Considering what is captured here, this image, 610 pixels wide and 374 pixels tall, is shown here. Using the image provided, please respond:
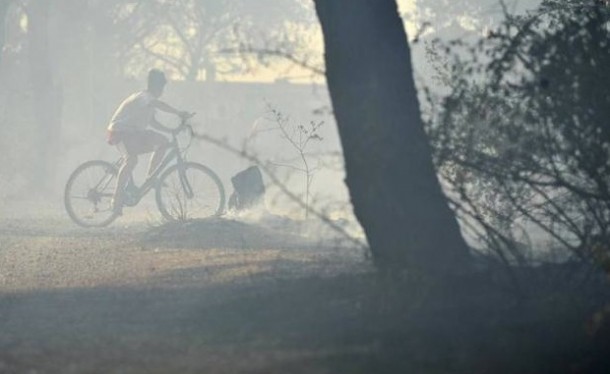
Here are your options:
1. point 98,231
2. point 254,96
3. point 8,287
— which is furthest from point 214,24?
point 8,287

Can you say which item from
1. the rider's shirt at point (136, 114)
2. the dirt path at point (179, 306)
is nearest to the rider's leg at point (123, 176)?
the rider's shirt at point (136, 114)

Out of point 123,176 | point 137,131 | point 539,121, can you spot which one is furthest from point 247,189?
point 539,121

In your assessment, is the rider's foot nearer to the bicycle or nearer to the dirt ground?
the bicycle

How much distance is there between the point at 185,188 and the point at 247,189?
144 centimetres

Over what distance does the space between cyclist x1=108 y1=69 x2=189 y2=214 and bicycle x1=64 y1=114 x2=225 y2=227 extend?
0.16m

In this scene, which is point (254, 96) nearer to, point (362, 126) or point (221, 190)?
point (221, 190)

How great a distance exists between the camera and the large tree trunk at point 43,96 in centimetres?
3120

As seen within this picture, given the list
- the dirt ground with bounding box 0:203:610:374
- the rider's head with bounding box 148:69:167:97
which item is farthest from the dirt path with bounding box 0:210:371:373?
the rider's head with bounding box 148:69:167:97

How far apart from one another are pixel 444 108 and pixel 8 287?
179 inches

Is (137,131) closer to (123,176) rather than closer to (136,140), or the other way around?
(136,140)

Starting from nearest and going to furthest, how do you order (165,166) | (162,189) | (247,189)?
(162,189) → (165,166) → (247,189)

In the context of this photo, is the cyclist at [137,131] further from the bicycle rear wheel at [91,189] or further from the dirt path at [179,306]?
the dirt path at [179,306]

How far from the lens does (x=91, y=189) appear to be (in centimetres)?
1786

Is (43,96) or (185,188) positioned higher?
(43,96)
